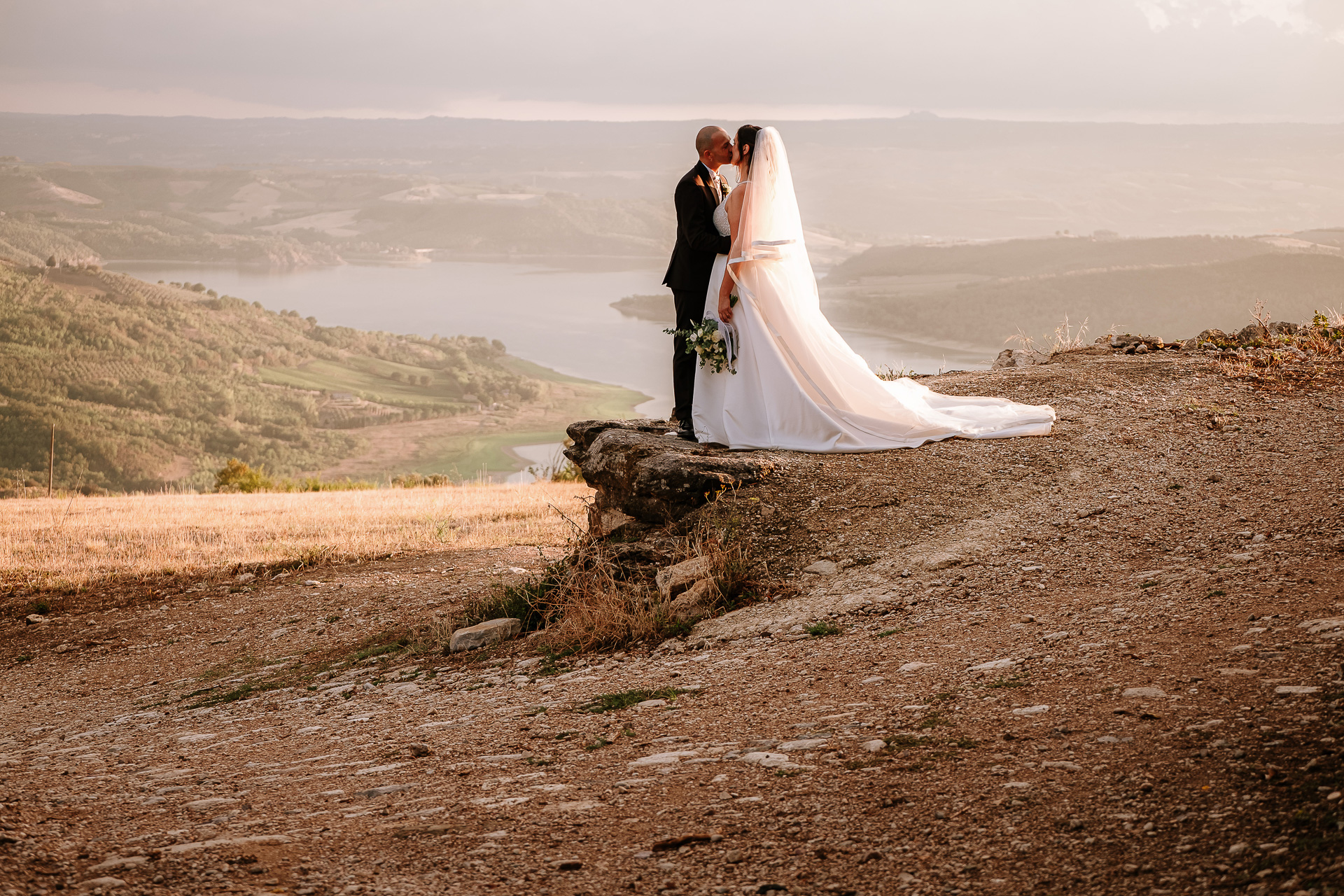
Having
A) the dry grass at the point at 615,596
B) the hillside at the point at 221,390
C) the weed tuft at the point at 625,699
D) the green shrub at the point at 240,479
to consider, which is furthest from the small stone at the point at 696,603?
the hillside at the point at 221,390

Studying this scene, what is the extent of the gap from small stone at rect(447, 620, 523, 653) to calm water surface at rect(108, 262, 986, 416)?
276ft

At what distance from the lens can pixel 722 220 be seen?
7.77 m

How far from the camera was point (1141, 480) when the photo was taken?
6.77 metres

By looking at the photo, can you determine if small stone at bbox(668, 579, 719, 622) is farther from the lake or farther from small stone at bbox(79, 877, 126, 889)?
the lake

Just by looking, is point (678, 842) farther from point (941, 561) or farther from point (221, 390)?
point (221, 390)

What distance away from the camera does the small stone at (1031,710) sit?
3.41 m

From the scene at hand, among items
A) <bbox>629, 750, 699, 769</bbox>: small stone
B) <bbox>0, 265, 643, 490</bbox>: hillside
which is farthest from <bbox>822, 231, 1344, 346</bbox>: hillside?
<bbox>629, 750, 699, 769</bbox>: small stone

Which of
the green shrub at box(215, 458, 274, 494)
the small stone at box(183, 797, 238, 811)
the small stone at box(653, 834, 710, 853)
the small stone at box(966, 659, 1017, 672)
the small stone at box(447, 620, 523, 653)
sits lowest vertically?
the green shrub at box(215, 458, 274, 494)

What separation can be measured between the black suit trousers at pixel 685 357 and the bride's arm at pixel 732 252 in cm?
22

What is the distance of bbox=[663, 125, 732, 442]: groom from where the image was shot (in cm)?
770

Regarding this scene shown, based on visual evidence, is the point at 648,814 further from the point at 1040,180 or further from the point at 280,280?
the point at 1040,180

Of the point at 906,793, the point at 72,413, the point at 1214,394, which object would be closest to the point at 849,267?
the point at 72,413

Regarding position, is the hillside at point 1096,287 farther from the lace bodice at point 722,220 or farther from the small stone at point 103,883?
the small stone at point 103,883

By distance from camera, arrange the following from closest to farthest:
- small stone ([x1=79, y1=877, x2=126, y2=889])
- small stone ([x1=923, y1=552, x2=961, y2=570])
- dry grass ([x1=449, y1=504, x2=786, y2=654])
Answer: small stone ([x1=79, y1=877, x2=126, y2=889])
small stone ([x1=923, y1=552, x2=961, y2=570])
dry grass ([x1=449, y1=504, x2=786, y2=654])
